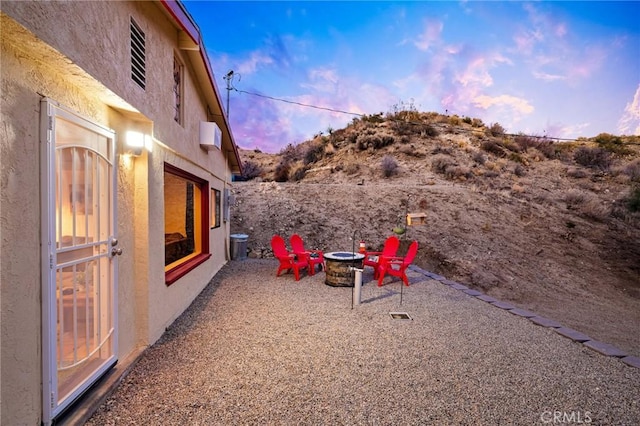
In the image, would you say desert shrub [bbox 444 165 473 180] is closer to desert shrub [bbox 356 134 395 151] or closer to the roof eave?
desert shrub [bbox 356 134 395 151]

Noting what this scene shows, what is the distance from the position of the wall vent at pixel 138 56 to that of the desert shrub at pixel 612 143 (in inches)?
1174

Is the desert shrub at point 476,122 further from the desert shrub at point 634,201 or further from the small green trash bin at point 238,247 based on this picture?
the small green trash bin at point 238,247

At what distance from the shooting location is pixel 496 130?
25.3 meters

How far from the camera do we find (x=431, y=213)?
13.9 m

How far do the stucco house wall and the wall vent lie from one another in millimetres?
121

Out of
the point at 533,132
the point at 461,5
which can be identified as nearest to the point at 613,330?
the point at 461,5

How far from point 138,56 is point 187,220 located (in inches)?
176

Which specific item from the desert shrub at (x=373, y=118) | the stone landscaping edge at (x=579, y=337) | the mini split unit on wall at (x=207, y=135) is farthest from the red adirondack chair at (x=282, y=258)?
the desert shrub at (x=373, y=118)

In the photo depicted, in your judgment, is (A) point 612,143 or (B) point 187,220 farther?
(A) point 612,143

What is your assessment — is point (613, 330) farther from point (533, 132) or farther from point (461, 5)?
point (533, 132)

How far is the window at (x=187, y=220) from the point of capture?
6027 mm

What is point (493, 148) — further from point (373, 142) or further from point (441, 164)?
point (373, 142)

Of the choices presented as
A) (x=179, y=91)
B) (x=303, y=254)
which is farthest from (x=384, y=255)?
(x=179, y=91)

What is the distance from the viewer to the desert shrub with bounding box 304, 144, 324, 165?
75.5ft
